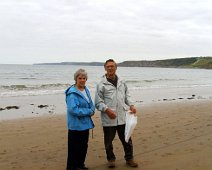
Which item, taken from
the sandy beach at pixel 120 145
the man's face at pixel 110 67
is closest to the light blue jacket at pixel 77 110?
the man's face at pixel 110 67

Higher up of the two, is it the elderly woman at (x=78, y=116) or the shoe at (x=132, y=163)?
the elderly woman at (x=78, y=116)

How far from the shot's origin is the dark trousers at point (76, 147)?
17.4 ft

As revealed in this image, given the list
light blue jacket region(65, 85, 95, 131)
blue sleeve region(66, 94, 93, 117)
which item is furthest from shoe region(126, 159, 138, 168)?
blue sleeve region(66, 94, 93, 117)

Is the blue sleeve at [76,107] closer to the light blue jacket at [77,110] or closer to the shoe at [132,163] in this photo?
the light blue jacket at [77,110]

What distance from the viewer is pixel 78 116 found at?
5.14 m

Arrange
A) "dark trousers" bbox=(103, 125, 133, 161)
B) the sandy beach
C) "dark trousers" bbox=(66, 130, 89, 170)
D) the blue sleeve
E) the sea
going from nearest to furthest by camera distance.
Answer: the blue sleeve, "dark trousers" bbox=(66, 130, 89, 170), "dark trousers" bbox=(103, 125, 133, 161), the sandy beach, the sea

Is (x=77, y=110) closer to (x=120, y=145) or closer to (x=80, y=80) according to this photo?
(x=80, y=80)

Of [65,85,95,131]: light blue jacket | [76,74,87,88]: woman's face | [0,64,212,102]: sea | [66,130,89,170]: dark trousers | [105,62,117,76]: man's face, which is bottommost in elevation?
[0,64,212,102]: sea

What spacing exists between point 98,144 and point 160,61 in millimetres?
195375

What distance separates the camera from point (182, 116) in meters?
11.7

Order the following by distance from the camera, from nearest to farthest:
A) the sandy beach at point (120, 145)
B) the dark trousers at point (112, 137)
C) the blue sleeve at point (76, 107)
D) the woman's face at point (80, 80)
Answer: the blue sleeve at point (76, 107) → the woman's face at point (80, 80) → the dark trousers at point (112, 137) → the sandy beach at point (120, 145)

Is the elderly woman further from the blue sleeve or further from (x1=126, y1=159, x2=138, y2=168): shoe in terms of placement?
(x1=126, y1=159, x2=138, y2=168): shoe

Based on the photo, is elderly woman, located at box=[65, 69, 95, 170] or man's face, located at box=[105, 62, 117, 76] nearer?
elderly woman, located at box=[65, 69, 95, 170]

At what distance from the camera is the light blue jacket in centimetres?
507
